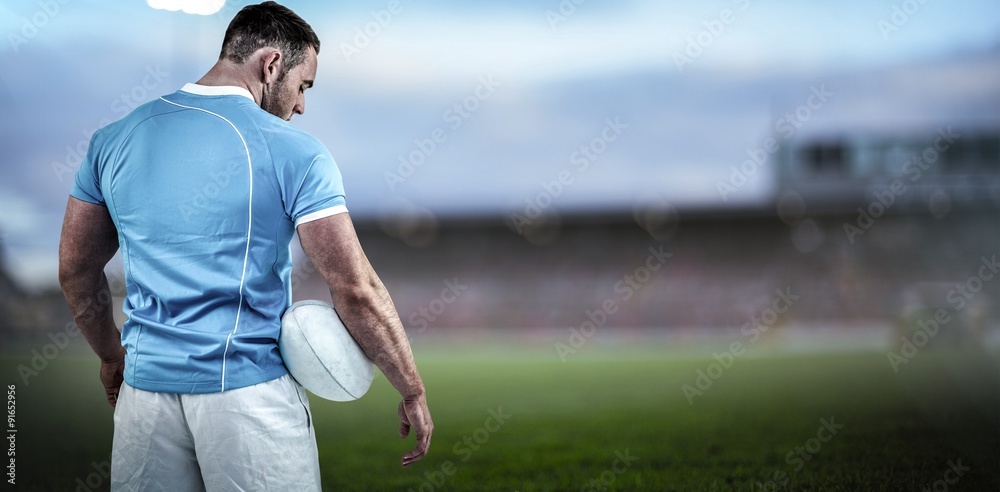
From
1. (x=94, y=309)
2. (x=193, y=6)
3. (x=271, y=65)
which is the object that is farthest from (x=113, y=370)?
(x=193, y=6)

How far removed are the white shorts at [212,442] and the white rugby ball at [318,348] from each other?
0.07 meters

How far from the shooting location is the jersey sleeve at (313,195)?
5.05 feet

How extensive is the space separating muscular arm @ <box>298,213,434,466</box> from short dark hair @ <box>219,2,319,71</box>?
1.65ft

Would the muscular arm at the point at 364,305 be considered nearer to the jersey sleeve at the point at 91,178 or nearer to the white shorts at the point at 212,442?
the white shorts at the point at 212,442

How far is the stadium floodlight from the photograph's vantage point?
3.88m

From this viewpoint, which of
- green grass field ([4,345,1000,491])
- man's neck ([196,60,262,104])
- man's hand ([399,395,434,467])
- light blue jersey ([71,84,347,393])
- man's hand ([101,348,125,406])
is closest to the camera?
light blue jersey ([71,84,347,393])

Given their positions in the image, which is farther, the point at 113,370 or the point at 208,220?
the point at 113,370

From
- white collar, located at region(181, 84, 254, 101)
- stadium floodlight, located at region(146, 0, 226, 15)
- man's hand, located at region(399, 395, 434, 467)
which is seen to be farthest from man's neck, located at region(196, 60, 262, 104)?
stadium floodlight, located at region(146, 0, 226, 15)

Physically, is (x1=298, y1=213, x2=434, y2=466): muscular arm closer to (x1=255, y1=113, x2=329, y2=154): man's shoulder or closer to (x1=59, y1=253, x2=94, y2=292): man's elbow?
(x1=255, y1=113, x2=329, y2=154): man's shoulder

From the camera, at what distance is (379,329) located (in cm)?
167

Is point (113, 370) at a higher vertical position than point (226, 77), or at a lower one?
lower

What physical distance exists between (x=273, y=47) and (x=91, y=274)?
30.9 inches

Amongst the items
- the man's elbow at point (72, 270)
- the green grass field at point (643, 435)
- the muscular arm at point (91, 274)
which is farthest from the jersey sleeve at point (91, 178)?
the green grass field at point (643, 435)

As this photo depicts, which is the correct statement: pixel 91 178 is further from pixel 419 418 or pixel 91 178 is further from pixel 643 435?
pixel 643 435
